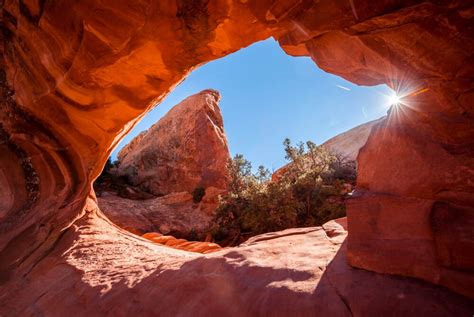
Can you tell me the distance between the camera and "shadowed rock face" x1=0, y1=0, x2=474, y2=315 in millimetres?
2352

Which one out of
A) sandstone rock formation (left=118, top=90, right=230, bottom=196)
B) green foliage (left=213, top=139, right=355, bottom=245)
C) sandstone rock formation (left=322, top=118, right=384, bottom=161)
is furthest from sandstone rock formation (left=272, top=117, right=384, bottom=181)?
green foliage (left=213, top=139, right=355, bottom=245)

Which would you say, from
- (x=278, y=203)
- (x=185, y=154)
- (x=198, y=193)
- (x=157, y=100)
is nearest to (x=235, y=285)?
(x=157, y=100)

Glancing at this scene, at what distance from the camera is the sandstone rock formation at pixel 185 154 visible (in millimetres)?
22516

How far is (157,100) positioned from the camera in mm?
6168

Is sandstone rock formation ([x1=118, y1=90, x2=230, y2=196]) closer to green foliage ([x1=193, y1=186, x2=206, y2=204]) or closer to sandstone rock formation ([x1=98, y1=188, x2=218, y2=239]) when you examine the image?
green foliage ([x1=193, y1=186, x2=206, y2=204])

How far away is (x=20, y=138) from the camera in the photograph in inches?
226

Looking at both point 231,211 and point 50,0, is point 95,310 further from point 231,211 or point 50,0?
point 231,211

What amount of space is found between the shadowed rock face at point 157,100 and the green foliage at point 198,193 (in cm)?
1383

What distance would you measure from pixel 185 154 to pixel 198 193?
13.5ft

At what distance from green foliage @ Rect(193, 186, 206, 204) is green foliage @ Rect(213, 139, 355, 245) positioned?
231 inches

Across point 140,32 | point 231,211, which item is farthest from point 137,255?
point 231,211

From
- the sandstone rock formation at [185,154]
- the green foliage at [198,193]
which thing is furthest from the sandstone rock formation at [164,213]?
the sandstone rock formation at [185,154]

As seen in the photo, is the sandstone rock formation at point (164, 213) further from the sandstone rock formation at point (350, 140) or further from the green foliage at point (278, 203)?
the sandstone rock formation at point (350, 140)

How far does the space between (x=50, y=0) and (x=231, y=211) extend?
11076 mm
